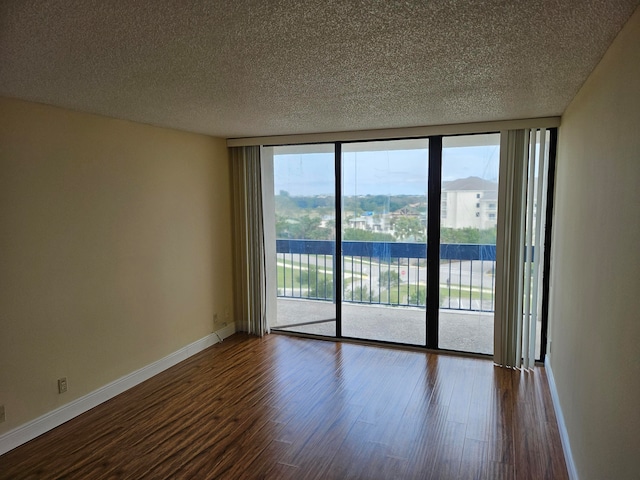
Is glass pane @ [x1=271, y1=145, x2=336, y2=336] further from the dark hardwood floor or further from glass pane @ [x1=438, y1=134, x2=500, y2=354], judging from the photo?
glass pane @ [x1=438, y1=134, x2=500, y2=354]

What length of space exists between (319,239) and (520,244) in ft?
7.15

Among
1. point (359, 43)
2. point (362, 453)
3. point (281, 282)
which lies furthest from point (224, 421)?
point (359, 43)

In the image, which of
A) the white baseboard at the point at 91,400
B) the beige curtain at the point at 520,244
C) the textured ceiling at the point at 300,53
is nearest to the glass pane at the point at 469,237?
the beige curtain at the point at 520,244

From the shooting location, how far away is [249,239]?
5109mm

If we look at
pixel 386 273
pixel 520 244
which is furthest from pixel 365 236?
pixel 520 244

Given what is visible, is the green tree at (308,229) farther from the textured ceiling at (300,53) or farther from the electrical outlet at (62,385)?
the electrical outlet at (62,385)

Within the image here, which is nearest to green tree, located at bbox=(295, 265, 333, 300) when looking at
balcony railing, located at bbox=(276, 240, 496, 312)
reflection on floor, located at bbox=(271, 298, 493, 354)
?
balcony railing, located at bbox=(276, 240, 496, 312)

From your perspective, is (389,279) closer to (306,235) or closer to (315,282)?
(315,282)

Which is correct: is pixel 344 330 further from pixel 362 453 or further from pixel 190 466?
pixel 190 466

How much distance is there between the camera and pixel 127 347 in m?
3.77

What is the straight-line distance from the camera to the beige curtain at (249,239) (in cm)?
501

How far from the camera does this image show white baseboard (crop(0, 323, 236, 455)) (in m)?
2.88

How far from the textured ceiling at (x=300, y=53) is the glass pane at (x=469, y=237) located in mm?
976

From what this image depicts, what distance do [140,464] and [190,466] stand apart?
327mm
